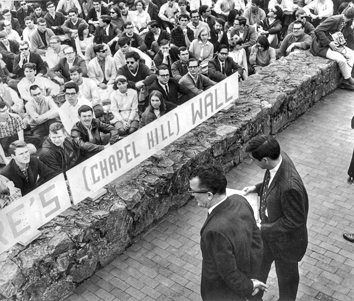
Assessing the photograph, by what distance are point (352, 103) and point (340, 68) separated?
30.2 inches

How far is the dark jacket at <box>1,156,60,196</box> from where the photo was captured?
521 cm

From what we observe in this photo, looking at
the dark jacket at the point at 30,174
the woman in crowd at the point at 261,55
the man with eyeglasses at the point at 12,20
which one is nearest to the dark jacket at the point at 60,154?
the dark jacket at the point at 30,174

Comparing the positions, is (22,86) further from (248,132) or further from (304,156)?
(304,156)

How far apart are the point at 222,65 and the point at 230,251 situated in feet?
19.0

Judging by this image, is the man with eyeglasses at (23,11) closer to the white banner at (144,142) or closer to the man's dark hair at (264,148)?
the white banner at (144,142)

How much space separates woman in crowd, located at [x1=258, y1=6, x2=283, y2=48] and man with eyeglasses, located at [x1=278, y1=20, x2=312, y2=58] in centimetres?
97

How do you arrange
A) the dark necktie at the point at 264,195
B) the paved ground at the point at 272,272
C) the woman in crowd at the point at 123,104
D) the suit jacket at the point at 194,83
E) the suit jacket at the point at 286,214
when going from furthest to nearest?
1. the suit jacket at the point at 194,83
2. the woman in crowd at the point at 123,104
3. the paved ground at the point at 272,272
4. the dark necktie at the point at 264,195
5. the suit jacket at the point at 286,214

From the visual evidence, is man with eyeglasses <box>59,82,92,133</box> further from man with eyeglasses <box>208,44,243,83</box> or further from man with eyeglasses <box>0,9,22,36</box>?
man with eyeglasses <box>0,9,22,36</box>

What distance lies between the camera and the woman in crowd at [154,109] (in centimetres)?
674

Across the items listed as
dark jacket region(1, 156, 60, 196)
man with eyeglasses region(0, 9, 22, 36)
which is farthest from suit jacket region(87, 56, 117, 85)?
man with eyeglasses region(0, 9, 22, 36)

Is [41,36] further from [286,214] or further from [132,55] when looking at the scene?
[286,214]

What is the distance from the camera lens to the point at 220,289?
134 inches

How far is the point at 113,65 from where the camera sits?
Result: 349 inches

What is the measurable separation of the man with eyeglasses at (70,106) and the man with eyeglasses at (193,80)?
5.23ft
